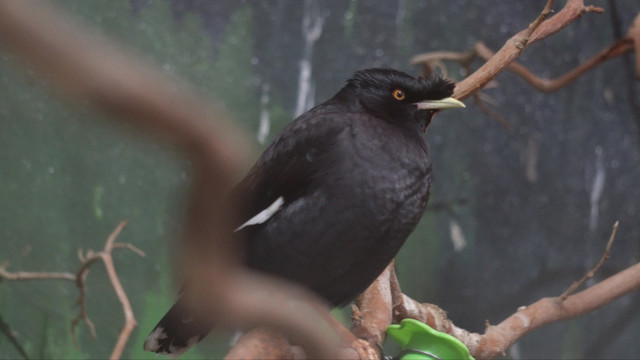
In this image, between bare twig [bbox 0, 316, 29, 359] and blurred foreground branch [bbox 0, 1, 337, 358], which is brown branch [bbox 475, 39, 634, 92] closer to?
bare twig [bbox 0, 316, 29, 359]

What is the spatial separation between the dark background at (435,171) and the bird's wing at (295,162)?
105cm

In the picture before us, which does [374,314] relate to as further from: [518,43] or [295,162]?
[518,43]

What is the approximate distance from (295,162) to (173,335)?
1.53 feet

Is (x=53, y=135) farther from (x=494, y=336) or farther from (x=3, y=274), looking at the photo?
(x=494, y=336)

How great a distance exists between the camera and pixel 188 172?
0.27 meters

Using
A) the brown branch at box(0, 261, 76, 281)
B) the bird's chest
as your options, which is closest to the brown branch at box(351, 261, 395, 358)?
the bird's chest

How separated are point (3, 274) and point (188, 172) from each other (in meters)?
2.06

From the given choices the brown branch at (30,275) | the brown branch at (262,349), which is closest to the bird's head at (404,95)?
the brown branch at (262,349)

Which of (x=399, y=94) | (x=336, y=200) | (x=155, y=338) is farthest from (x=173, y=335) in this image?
(x=399, y=94)

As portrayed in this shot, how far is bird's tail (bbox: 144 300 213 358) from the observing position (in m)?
1.38

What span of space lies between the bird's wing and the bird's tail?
274 mm

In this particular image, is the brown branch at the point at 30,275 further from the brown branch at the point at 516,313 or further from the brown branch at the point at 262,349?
the brown branch at the point at 262,349

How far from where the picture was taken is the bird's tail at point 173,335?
1.38m

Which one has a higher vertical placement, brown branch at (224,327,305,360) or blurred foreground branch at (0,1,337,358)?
blurred foreground branch at (0,1,337,358)
